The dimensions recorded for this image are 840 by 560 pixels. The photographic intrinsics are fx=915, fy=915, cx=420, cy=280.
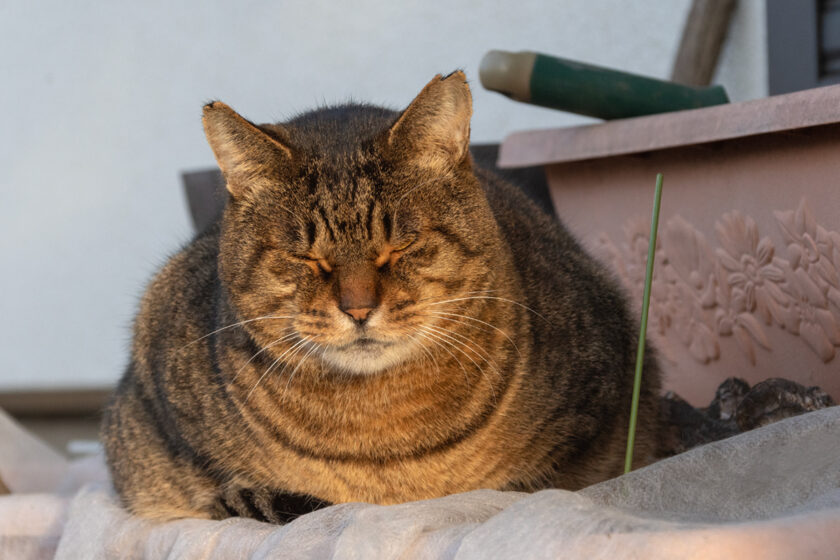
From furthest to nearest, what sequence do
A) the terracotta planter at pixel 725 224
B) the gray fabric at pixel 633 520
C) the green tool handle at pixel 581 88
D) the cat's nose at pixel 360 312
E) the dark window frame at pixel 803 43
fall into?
the dark window frame at pixel 803 43
the green tool handle at pixel 581 88
the terracotta planter at pixel 725 224
the cat's nose at pixel 360 312
the gray fabric at pixel 633 520

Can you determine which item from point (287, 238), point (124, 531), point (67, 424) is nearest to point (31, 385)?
point (67, 424)

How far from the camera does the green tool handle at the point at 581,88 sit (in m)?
1.50

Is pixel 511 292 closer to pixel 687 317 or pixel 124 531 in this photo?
pixel 687 317

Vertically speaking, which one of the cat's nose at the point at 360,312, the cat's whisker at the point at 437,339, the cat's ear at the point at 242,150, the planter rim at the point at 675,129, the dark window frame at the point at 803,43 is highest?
the dark window frame at the point at 803,43

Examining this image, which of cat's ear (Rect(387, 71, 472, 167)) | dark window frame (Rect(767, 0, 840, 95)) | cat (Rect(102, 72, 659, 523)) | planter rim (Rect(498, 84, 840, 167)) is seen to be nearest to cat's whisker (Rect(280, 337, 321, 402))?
cat (Rect(102, 72, 659, 523))

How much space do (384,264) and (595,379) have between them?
1.16 ft

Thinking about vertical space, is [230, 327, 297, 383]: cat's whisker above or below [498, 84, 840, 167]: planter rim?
below

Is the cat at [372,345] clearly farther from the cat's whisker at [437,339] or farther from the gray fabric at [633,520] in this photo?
the gray fabric at [633,520]

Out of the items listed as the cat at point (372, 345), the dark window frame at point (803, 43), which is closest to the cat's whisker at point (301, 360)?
the cat at point (372, 345)

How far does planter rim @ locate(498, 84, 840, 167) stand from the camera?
1.05m

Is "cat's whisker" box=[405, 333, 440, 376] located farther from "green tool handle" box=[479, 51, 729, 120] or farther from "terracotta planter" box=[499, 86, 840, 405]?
"green tool handle" box=[479, 51, 729, 120]

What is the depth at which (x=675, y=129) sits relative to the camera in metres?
1.31

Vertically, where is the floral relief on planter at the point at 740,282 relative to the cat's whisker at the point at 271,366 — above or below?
above

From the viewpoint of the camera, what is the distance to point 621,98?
4.95 ft
